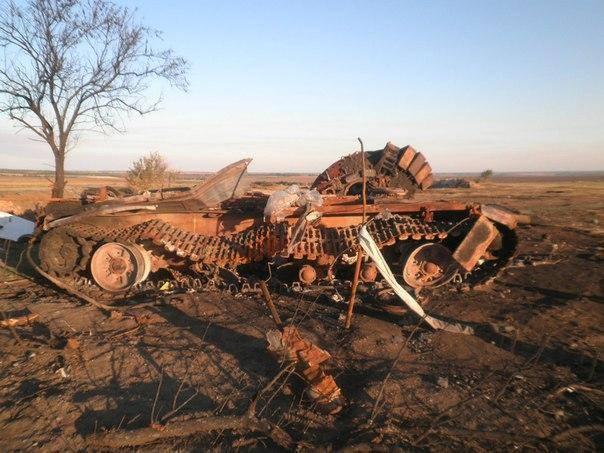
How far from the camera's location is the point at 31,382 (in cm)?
444

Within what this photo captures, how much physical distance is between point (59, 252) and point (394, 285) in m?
5.74

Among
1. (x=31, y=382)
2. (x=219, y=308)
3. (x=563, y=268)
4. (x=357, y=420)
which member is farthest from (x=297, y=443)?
(x=563, y=268)

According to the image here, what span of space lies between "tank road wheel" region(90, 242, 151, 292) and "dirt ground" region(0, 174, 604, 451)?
657 mm

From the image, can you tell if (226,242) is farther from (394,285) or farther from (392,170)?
(392,170)

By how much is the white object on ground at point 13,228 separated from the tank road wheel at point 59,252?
4753 millimetres

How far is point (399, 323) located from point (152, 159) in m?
21.8

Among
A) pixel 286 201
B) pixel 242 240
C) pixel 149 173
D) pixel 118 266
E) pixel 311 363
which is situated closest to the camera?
pixel 311 363

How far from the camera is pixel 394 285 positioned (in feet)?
17.5

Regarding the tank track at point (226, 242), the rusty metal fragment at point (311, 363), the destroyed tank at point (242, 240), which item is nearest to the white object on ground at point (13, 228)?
the destroyed tank at point (242, 240)

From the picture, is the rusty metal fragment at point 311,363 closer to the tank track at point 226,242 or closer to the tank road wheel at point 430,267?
the tank track at point 226,242

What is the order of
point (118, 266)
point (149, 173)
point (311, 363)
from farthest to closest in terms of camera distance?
point (149, 173)
point (118, 266)
point (311, 363)

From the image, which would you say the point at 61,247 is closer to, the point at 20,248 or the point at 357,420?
the point at 20,248

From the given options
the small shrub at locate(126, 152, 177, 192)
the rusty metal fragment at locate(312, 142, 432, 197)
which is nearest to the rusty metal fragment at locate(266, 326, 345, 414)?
the rusty metal fragment at locate(312, 142, 432, 197)

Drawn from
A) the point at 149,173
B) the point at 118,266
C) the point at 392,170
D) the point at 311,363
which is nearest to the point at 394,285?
the point at 311,363
